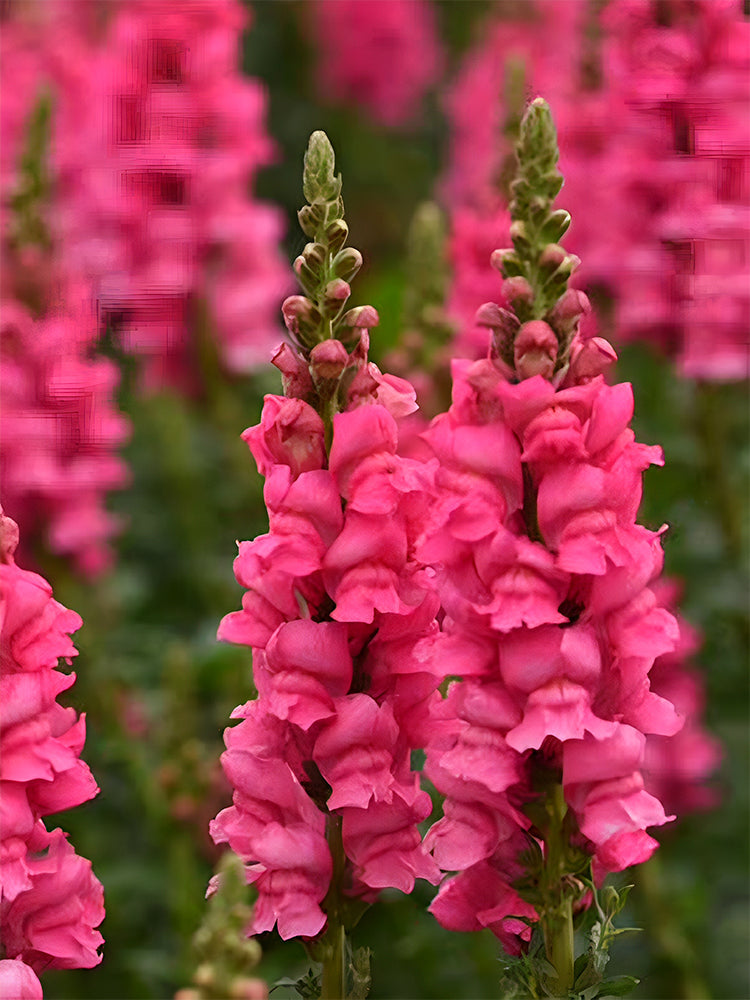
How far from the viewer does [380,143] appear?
3.21 meters

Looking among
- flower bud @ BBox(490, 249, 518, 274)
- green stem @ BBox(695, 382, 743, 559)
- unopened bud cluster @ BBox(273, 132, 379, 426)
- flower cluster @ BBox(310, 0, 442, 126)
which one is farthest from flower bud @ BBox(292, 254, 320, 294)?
flower cluster @ BBox(310, 0, 442, 126)

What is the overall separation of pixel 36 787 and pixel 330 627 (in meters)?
0.19

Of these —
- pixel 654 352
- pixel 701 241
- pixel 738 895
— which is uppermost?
pixel 701 241

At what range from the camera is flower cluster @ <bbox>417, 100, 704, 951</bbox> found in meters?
0.83

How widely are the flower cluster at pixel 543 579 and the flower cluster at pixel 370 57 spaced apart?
8.40 ft

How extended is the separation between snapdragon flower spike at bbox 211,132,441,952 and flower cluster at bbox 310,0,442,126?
2.54 meters

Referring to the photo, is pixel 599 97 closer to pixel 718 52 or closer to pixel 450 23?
pixel 718 52

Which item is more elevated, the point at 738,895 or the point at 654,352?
the point at 654,352

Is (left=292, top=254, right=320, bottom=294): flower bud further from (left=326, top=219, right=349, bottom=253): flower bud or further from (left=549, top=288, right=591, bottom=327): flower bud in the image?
(left=549, top=288, right=591, bottom=327): flower bud

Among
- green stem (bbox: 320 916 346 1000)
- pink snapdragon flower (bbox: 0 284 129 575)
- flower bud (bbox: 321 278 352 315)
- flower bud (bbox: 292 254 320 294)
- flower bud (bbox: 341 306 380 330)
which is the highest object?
flower bud (bbox: 292 254 320 294)

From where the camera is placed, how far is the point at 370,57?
Result: 3.33 meters

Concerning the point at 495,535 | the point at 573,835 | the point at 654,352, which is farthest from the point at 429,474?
the point at 654,352

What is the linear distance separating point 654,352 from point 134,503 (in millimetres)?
808

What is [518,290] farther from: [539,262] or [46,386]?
[46,386]
